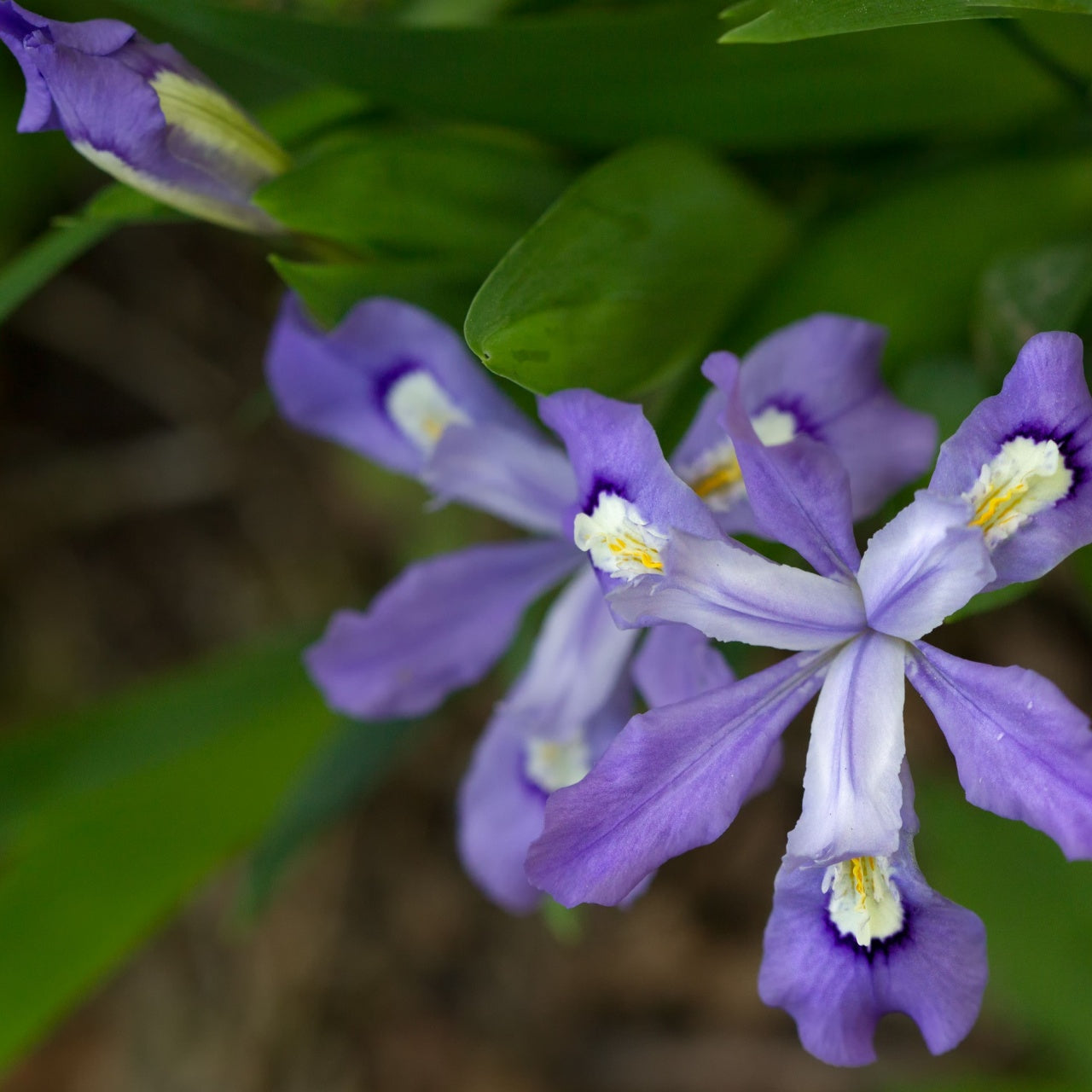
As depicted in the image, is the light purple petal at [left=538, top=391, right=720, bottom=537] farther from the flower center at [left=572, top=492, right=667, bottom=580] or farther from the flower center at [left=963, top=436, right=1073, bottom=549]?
the flower center at [left=963, top=436, right=1073, bottom=549]

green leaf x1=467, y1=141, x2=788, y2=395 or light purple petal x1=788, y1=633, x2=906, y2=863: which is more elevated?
green leaf x1=467, y1=141, x2=788, y2=395

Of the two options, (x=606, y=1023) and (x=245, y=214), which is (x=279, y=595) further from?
(x=245, y=214)

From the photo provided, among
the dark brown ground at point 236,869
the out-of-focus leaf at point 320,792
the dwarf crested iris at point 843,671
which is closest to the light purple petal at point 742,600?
the dwarf crested iris at point 843,671

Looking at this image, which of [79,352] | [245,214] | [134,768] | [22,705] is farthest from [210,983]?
[245,214]

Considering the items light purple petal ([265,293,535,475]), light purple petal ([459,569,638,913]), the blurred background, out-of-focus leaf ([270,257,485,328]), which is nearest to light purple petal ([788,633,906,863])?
light purple petal ([459,569,638,913])

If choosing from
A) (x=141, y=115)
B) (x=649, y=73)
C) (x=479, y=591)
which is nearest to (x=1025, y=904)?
(x=479, y=591)

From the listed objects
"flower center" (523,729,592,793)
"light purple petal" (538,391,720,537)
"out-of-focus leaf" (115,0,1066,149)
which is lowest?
"flower center" (523,729,592,793)
